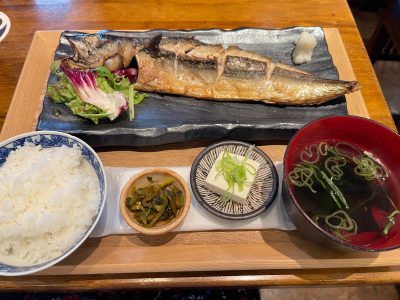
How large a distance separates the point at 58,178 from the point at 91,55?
95 cm

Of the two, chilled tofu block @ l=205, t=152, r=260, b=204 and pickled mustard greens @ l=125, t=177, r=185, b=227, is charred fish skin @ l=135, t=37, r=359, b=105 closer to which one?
chilled tofu block @ l=205, t=152, r=260, b=204

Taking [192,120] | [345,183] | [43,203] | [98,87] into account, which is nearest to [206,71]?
[192,120]

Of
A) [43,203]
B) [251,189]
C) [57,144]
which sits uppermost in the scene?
[251,189]

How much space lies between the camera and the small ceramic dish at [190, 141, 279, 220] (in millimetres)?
1568

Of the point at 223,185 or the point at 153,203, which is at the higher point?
the point at 223,185

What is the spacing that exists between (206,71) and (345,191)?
1.06 metres

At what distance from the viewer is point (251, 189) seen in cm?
165

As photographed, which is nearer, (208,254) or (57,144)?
(208,254)

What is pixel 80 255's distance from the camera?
1530 mm

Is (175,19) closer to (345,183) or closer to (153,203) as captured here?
(153,203)

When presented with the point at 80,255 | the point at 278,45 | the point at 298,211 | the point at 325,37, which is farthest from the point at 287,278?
the point at 325,37

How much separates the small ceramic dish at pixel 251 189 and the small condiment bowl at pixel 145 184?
0.21 ft

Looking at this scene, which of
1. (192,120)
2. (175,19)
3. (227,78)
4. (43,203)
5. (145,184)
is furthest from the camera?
(175,19)

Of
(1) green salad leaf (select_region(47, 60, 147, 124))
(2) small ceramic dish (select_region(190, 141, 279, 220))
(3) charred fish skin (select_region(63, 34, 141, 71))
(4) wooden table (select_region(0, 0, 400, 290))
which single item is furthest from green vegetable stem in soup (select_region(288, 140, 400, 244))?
(3) charred fish skin (select_region(63, 34, 141, 71))
